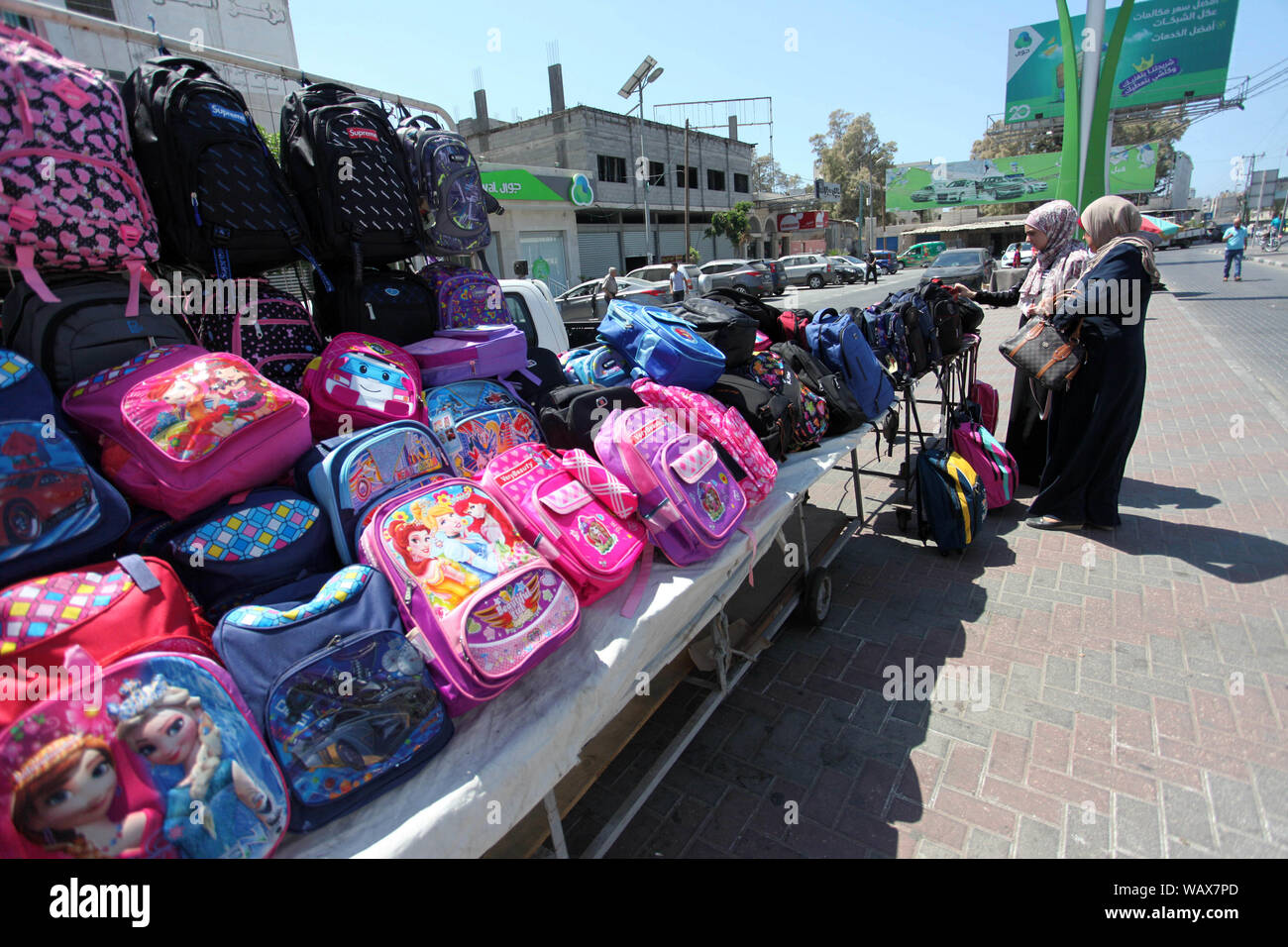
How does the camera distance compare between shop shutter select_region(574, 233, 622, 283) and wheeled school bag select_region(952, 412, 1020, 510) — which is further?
shop shutter select_region(574, 233, 622, 283)

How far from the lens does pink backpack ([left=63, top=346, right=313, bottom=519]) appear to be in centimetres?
160

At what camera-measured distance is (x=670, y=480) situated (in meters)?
2.24

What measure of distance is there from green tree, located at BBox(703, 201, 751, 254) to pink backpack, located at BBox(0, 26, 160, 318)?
35.9m

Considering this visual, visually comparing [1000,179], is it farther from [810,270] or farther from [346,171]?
[346,171]

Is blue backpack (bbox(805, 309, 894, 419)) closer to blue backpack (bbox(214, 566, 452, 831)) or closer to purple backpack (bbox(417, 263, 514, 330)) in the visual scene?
purple backpack (bbox(417, 263, 514, 330))

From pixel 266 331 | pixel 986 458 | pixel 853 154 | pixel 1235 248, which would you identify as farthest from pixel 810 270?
pixel 853 154

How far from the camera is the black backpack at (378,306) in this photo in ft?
8.46

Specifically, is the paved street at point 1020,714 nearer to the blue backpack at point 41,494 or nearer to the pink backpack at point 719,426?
the pink backpack at point 719,426

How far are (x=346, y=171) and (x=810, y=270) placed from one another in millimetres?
31977

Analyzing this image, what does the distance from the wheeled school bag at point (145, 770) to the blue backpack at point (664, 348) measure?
2098mm

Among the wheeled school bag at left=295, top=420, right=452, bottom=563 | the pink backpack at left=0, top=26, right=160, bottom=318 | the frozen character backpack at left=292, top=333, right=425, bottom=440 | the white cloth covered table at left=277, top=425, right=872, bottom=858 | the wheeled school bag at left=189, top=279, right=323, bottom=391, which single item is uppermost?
the pink backpack at left=0, top=26, right=160, bottom=318

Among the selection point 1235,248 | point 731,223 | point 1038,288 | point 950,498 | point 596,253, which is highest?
point 731,223

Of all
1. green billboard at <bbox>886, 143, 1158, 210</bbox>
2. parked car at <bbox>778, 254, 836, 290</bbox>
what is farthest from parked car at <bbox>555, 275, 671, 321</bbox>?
green billboard at <bbox>886, 143, 1158, 210</bbox>
